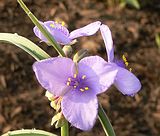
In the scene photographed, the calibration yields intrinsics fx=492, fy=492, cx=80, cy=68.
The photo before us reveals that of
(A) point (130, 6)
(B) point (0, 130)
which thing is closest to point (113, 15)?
(A) point (130, 6)

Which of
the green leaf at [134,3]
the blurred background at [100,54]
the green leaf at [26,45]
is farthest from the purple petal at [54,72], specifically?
the green leaf at [134,3]

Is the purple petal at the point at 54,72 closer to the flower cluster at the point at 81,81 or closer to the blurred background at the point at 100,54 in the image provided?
the flower cluster at the point at 81,81

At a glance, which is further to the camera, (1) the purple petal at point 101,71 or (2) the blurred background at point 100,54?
(2) the blurred background at point 100,54

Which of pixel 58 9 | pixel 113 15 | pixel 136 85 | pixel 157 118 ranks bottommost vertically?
Result: pixel 157 118

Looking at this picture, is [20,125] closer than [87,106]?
No

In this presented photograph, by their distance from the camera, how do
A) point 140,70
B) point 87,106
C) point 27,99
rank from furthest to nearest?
point 140,70 → point 27,99 → point 87,106

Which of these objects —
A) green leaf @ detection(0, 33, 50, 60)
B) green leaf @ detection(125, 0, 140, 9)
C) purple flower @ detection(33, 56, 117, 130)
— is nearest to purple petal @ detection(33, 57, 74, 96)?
purple flower @ detection(33, 56, 117, 130)

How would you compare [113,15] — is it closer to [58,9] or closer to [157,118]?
[58,9]

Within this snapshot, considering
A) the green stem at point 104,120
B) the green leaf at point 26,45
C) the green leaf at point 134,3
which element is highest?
the green leaf at point 26,45
